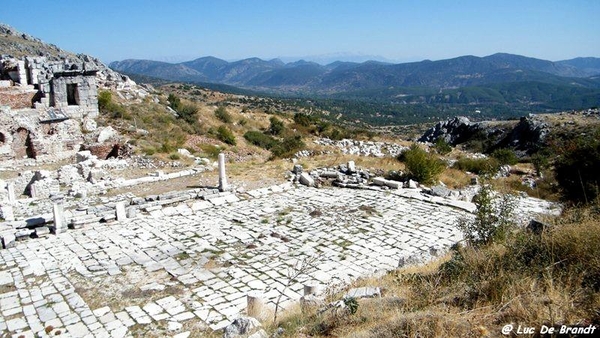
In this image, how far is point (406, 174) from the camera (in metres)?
16.8

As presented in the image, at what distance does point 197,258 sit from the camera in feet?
32.1

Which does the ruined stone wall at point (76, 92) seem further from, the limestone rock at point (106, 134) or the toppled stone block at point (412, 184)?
the toppled stone block at point (412, 184)

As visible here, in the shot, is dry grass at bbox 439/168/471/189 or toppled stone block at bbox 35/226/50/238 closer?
toppled stone block at bbox 35/226/50/238

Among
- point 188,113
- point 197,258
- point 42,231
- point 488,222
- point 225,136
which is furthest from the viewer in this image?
point 188,113

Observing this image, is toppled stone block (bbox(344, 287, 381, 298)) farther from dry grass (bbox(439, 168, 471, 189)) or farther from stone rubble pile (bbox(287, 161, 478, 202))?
dry grass (bbox(439, 168, 471, 189))

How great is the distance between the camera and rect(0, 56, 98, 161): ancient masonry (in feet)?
68.8

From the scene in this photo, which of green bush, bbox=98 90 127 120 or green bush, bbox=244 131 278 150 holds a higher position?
green bush, bbox=98 90 127 120

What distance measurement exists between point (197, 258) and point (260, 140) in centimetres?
2421

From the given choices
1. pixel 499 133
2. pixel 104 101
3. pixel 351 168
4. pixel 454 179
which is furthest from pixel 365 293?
pixel 499 133

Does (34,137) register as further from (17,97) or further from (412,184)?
(412,184)

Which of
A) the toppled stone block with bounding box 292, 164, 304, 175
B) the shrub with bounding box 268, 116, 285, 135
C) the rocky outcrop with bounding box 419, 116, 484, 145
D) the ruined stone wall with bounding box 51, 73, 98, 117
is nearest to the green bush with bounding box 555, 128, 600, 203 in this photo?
the toppled stone block with bounding box 292, 164, 304, 175

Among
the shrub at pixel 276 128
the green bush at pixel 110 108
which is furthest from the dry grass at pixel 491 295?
the shrub at pixel 276 128

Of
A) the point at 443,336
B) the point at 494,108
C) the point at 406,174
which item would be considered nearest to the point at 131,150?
the point at 406,174

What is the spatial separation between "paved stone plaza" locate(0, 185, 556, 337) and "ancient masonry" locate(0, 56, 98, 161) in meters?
12.1
